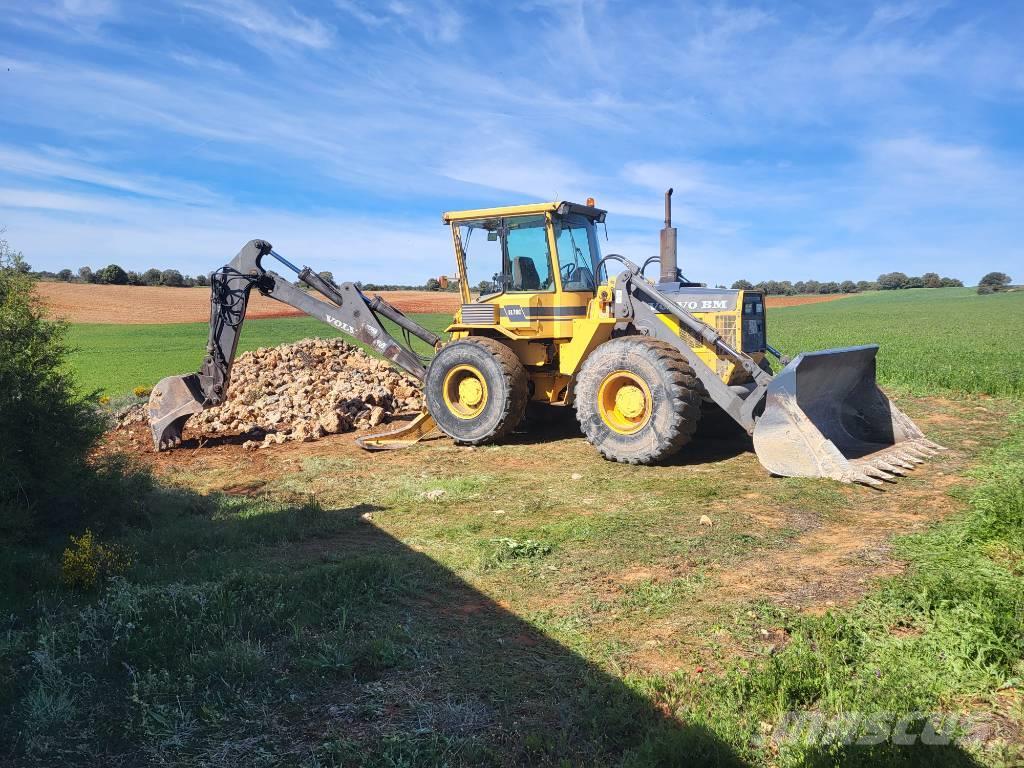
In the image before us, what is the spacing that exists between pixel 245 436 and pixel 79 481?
5108mm

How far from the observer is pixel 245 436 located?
450 inches

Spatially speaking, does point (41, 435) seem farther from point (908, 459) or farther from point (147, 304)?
point (147, 304)

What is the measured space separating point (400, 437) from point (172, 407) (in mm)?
3412

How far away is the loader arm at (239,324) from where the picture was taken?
34.5 feet

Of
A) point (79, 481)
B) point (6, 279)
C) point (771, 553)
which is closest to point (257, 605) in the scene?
point (79, 481)

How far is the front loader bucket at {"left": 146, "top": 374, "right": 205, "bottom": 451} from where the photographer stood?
10.5 m

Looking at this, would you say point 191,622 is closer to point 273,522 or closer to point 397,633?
point 397,633

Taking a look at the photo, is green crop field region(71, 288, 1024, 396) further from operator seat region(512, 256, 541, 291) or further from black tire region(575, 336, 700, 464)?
black tire region(575, 336, 700, 464)

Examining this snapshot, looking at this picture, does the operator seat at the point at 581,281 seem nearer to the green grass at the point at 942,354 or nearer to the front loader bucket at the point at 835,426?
the front loader bucket at the point at 835,426

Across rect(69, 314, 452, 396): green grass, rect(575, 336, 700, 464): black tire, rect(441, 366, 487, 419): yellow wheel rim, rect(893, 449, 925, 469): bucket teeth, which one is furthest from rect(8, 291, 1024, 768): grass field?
rect(69, 314, 452, 396): green grass

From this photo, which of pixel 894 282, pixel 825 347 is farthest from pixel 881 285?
pixel 825 347

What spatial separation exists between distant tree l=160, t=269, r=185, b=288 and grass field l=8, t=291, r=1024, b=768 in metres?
67.5

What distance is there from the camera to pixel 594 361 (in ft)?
28.3

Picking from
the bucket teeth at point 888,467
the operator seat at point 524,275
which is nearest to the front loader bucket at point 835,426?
the bucket teeth at point 888,467
